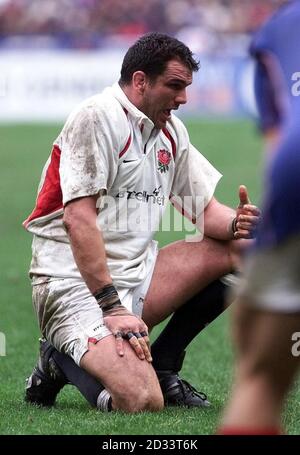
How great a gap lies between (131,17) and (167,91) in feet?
76.8

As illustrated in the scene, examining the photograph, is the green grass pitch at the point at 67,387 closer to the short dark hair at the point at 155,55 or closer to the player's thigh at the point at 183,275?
the player's thigh at the point at 183,275

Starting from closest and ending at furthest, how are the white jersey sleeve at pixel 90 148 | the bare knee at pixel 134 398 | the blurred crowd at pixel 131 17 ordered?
the bare knee at pixel 134 398
the white jersey sleeve at pixel 90 148
the blurred crowd at pixel 131 17

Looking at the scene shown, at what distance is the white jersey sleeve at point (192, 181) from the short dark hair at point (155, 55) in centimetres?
42

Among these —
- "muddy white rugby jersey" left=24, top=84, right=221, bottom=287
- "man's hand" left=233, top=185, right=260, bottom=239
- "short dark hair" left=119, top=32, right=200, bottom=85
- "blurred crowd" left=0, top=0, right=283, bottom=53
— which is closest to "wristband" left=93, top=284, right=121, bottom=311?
"muddy white rugby jersey" left=24, top=84, right=221, bottom=287

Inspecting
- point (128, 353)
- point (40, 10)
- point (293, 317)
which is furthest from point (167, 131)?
point (40, 10)

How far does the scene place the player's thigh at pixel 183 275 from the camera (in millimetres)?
5348

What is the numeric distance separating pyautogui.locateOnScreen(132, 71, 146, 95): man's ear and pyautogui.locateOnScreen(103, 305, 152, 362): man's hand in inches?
39.4

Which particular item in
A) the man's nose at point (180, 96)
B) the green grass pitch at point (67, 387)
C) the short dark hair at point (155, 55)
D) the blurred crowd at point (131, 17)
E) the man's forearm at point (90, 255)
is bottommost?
the green grass pitch at point (67, 387)

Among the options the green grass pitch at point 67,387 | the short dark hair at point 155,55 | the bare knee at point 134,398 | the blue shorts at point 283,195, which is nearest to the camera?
the blue shorts at point 283,195

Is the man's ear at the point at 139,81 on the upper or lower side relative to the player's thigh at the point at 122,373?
upper

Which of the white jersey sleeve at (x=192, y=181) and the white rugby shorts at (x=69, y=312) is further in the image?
the white jersey sleeve at (x=192, y=181)

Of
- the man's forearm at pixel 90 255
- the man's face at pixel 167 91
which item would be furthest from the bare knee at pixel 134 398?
the man's face at pixel 167 91

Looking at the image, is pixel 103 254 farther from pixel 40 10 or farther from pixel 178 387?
pixel 40 10

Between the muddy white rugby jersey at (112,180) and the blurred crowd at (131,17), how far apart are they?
21.2 metres
